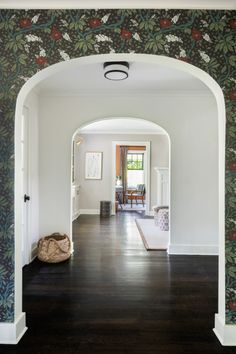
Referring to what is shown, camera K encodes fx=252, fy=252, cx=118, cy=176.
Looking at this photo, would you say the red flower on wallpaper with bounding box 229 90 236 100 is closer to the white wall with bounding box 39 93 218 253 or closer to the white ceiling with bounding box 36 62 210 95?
the white ceiling with bounding box 36 62 210 95

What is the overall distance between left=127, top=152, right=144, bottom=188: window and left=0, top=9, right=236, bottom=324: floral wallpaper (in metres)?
9.48

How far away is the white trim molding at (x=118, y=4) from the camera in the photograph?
6.24ft

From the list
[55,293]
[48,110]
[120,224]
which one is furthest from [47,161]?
[120,224]

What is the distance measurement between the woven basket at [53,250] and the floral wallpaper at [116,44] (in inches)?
70.6

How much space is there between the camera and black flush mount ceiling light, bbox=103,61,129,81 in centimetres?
284

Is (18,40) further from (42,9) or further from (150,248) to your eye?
(150,248)

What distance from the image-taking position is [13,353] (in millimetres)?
1871

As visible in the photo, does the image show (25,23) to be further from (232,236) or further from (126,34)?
(232,236)

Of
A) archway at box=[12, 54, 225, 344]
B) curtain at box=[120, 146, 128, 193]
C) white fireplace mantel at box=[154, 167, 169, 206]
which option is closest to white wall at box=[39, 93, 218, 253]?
archway at box=[12, 54, 225, 344]

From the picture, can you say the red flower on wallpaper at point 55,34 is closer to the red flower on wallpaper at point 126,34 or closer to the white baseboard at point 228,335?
the red flower on wallpaper at point 126,34

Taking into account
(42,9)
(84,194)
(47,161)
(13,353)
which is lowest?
(13,353)

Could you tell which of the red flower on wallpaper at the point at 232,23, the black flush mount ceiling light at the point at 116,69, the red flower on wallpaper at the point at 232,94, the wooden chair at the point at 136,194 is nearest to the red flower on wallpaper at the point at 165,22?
the red flower on wallpaper at the point at 232,23

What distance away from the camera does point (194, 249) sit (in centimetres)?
403

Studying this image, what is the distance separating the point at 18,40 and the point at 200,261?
3557 mm
